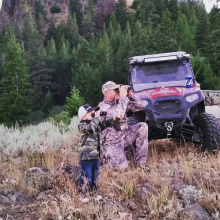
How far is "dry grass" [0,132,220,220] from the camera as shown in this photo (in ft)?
12.5

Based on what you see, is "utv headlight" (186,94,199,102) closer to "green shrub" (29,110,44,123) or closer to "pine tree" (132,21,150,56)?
"pine tree" (132,21,150,56)

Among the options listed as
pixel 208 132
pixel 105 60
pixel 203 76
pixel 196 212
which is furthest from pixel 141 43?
pixel 196 212

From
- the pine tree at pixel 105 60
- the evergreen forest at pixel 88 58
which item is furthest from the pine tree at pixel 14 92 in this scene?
the pine tree at pixel 105 60

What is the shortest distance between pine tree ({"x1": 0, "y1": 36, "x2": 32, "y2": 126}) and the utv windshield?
4450 cm

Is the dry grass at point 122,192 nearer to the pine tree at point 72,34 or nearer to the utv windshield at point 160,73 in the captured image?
the utv windshield at point 160,73

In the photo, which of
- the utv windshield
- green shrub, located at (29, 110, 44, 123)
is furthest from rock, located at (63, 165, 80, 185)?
green shrub, located at (29, 110, 44, 123)

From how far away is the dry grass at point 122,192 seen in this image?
3.80 meters

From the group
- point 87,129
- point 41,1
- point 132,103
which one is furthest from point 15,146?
point 41,1

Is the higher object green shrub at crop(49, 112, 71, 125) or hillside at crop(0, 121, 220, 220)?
hillside at crop(0, 121, 220, 220)

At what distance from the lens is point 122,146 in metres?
5.71

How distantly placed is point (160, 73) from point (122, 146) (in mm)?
2558

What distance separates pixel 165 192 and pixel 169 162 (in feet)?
5.40

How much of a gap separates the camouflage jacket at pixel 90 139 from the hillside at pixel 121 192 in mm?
384

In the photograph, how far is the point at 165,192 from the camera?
4.06 m
